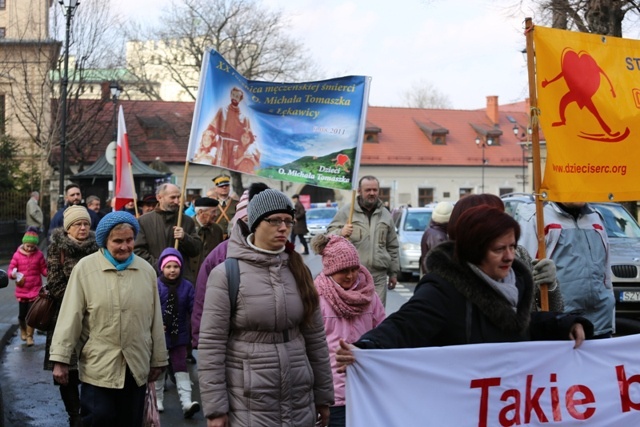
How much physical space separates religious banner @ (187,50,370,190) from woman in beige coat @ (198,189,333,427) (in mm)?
3388

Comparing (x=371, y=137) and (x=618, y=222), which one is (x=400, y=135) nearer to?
(x=371, y=137)

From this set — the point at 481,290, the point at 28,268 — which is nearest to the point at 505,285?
the point at 481,290

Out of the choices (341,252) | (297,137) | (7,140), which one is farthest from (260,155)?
(7,140)

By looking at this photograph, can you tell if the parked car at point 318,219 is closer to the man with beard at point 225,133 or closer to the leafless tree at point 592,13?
the leafless tree at point 592,13

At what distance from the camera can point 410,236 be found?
2297 cm

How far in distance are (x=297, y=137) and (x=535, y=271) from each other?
10.4 feet

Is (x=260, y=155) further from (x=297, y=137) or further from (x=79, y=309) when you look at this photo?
(x=79, y=309)

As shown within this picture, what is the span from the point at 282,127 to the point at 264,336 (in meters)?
3.97

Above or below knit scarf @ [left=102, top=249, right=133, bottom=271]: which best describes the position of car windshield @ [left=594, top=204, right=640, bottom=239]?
above

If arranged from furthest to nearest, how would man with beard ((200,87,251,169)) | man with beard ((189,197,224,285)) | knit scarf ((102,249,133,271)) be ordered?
1. man with beard ((189,197,224,285))
2. man with beard ((200,87,251,169))
3. knit scarf ((102,249,133,271))

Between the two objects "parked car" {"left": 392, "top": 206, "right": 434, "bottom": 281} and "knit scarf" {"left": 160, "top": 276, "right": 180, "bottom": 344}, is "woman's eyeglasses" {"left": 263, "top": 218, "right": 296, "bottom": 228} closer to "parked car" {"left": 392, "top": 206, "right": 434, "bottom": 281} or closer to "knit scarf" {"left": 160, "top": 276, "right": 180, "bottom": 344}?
"knit scarf" {"left": 160, "top": 276, "right": 180, "bottom": 344}

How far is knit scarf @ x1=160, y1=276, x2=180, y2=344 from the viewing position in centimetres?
849

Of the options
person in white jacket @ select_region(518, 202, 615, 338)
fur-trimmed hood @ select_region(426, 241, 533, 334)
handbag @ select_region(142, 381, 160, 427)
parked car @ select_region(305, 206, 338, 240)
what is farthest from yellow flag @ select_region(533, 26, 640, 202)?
parked car @ select_region(305, 206, 338, 240)

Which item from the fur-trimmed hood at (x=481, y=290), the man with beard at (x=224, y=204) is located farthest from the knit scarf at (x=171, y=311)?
the fur-trimmed hood at (x=481, y=290)
